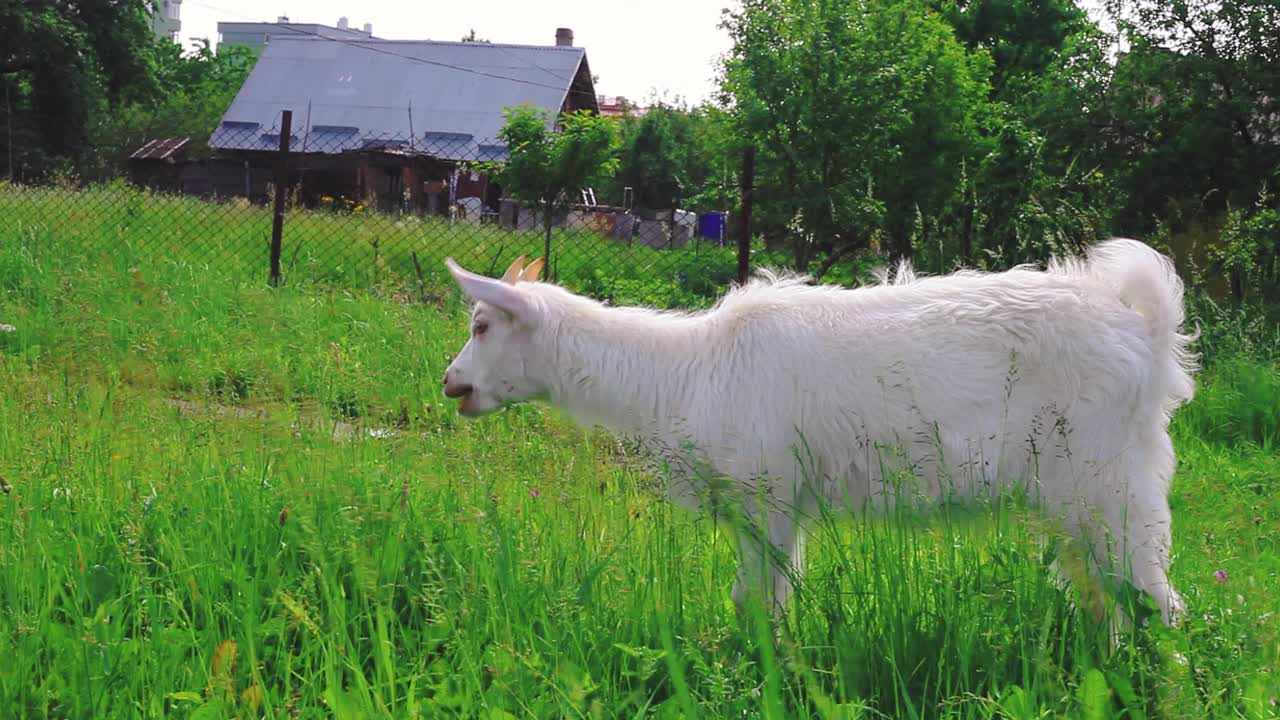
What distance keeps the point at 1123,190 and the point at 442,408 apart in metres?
9.97

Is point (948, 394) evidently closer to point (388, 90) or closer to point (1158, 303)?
point (1158, 303)

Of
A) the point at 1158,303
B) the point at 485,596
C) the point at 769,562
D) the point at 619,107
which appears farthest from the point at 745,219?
the point at 619,107

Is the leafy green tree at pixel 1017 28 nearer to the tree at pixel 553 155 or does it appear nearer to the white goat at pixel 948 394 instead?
the tree at pixel 553 155

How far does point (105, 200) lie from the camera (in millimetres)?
13695

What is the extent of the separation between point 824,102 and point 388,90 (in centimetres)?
3130

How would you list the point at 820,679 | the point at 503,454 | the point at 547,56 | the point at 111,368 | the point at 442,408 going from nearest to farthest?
the point at 820,679 → the point at 503,454 → the point at 111,368 → the point at 442,408 → the point at 547,56

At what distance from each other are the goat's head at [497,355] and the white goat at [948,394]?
524mm

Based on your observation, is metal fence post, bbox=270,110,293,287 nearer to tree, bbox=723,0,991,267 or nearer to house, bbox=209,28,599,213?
tree, bbox=723,0,991,267

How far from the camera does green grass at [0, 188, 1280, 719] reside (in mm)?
2516

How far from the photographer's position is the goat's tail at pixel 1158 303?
11.8 ft

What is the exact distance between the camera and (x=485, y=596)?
294 centimetres

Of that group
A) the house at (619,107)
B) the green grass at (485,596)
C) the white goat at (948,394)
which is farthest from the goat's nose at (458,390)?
the house at (619,107)

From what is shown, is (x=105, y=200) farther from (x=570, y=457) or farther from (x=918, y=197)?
(x=570, y=457)

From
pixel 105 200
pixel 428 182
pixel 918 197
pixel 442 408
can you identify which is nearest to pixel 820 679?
pixel 442 408
